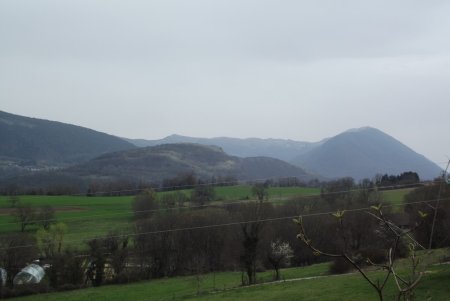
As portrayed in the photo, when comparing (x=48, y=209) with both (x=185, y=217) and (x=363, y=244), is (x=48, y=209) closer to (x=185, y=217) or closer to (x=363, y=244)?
(x=185, y=217)

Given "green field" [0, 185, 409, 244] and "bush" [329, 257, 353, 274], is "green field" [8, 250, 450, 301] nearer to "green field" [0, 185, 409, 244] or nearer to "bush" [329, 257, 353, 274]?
"bush" [329, 257, 353, 274]

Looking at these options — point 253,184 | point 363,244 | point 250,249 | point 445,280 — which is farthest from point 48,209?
point 445,280

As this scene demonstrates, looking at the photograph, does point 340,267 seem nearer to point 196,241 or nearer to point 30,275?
point 196,241

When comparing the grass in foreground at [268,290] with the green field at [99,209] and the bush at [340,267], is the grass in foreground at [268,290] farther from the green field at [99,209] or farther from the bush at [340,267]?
the green field at [99,209]

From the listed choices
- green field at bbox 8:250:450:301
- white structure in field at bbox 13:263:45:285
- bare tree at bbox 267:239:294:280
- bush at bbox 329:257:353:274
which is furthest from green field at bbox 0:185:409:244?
bush at bbox 329:257:353:274

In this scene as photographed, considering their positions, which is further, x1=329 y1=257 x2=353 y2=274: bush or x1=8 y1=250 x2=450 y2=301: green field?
x1=329 y1=257 x2=353 y2=274: bush

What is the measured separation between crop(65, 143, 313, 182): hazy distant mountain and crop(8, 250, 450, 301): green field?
284ft

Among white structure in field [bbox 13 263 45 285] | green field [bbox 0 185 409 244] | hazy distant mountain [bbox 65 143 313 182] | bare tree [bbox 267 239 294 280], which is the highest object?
hazy distant mountain [bbox 65 143 313 182]

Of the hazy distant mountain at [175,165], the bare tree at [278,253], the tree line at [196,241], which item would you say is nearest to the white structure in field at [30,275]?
the tree line at [196,241]

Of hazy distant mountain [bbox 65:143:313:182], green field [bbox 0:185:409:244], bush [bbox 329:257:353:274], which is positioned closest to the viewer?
bush [bbox 329:257:353:274]

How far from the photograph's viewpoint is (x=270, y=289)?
28703 mm

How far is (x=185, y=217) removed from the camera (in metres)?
52.4

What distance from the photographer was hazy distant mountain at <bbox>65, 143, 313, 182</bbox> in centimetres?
13638

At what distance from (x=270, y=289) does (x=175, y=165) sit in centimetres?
12693
